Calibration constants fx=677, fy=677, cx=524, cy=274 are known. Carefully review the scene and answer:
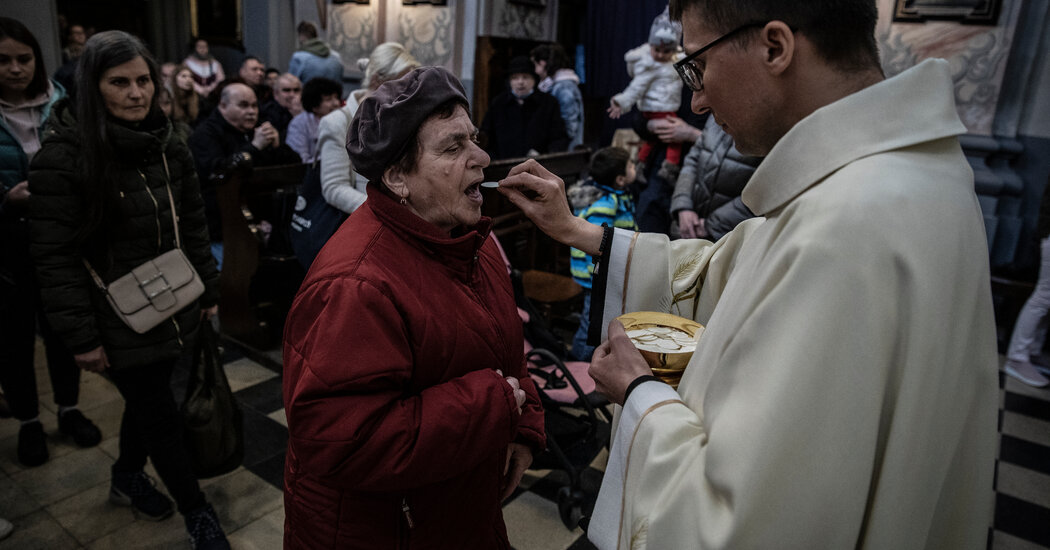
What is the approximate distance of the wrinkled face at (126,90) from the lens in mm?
2256

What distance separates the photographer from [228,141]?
4551mm

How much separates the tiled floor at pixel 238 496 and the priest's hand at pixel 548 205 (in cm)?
149

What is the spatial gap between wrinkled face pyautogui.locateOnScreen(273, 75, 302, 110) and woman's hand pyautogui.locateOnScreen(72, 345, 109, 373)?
4.16 meters

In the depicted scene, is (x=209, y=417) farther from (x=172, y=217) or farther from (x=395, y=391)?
(x=395, y=391)

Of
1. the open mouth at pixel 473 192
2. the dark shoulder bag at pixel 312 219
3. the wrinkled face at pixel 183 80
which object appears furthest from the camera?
the wrinkled face at pixel 183 80

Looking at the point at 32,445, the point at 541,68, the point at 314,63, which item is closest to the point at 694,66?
the point at 32,445

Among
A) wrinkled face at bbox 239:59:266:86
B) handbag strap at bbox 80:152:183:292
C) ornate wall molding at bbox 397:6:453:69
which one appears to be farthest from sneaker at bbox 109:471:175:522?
ornate wall molding at bbox 397:6:453:69

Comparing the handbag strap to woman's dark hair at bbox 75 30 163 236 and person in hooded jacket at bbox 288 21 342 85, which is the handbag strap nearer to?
woman's dark hair at bbox 75 30 163 236

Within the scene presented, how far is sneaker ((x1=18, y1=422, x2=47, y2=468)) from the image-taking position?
3.04 metres

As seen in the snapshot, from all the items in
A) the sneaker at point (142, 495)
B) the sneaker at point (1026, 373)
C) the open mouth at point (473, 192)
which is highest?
the open mouth at point (473, 192)

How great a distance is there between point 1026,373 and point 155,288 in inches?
208

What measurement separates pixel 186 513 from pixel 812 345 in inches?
96.2

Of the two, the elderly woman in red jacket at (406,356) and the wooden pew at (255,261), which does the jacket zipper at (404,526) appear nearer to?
the elderly woman in red jacket at (406,356)

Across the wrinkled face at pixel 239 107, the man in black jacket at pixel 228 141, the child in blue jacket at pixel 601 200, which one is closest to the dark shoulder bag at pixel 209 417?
the child in blue jacket at pixel 601 200
